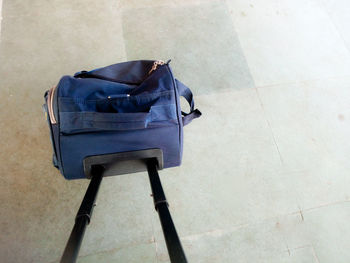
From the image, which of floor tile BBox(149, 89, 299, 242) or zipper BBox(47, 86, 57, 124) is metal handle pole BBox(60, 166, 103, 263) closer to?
zipper BBox(47, 86, 57, 124)

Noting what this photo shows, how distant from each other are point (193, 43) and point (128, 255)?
97 cm

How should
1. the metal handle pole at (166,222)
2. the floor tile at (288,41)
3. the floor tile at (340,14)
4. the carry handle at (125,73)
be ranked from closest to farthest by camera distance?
the metal handle pole at (166,222) → the carry handle at (125,73) → the floor tile at (288,41) → the floor tile at (340,14)

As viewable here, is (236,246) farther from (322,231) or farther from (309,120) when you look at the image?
(309,120)

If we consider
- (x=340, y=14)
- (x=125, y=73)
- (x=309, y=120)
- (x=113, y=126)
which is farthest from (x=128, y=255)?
(x=340, y=14)

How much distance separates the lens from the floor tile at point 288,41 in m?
1.30

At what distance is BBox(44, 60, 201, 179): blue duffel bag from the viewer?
71 centimetres

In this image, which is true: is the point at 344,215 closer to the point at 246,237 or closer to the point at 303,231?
the point at 303,231

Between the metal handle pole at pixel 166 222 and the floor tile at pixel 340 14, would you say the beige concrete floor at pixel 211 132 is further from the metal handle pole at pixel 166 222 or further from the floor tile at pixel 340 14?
the metal handle pole at pixel 166 222

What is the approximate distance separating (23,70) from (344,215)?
4.85 feet

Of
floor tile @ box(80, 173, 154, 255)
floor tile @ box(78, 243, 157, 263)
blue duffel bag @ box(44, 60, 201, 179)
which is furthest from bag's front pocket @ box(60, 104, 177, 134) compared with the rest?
floor tile @ box(78, 243, 157, 263)

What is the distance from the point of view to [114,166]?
82 centimetres

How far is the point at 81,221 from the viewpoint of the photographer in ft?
2.07

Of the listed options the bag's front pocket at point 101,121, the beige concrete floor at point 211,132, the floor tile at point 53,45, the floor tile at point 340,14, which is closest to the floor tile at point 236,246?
the beige concrete floor at point 211,132

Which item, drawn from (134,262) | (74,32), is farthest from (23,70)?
(134,262)
